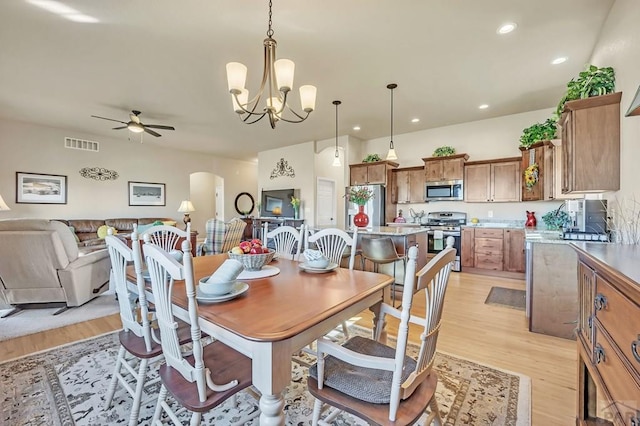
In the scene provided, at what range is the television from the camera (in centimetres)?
710

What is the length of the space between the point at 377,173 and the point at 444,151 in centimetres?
137

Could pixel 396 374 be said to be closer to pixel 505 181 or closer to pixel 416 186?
pixel 505 181

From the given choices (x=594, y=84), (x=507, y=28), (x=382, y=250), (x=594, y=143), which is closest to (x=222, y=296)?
(x=382, y=250)

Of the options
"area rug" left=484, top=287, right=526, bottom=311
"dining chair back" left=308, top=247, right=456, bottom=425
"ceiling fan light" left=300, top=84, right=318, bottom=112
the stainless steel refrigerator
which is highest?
"ceiling fan light" left=300, top=84, right=318, bottom=112

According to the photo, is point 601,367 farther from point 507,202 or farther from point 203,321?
point 507,202

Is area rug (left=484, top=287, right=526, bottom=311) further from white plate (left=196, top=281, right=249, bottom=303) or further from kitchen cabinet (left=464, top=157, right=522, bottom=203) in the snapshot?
white plate (left=196, top=281, right=249, bottom=303)

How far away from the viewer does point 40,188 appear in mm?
5730

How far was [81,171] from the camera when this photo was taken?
245 inches

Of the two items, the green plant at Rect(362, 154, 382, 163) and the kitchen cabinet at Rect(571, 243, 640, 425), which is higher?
the green plant at Rect(362, 154, 382, 163)

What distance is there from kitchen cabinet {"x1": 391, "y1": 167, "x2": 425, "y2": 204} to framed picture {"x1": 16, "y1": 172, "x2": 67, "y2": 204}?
7.02 meters

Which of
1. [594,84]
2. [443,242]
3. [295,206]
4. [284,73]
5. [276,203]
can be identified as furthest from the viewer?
[276,203]

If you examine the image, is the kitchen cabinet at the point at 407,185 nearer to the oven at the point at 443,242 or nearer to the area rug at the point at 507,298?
the oven at the point at 443,242

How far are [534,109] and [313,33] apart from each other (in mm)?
4269

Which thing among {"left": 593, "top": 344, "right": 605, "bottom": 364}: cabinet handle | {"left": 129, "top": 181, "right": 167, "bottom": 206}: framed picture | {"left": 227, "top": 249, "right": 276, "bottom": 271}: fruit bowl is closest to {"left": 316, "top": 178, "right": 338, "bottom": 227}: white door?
{"left": 129, "top": 181, "right": 167, "bottom": 206}: framed picture
